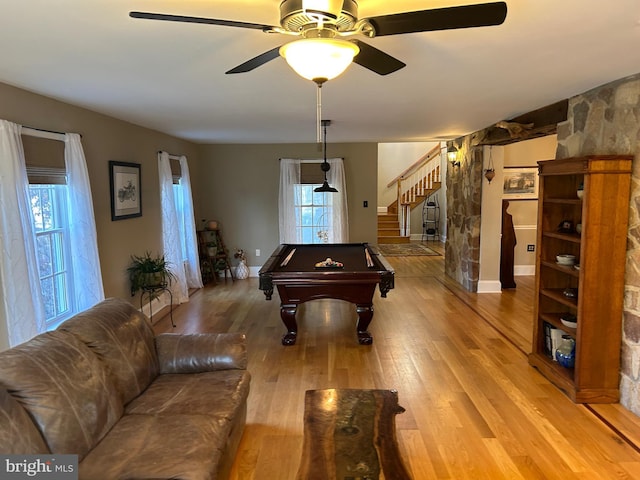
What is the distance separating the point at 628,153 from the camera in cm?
306

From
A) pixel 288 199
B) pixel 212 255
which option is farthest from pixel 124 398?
pixel 288 199

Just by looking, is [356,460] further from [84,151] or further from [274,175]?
[274,175]

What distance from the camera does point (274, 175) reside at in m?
7.71

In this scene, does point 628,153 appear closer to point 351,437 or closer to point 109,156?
point 351,437

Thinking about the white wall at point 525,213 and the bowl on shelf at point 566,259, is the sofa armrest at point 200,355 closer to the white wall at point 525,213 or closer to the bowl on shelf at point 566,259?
the bowl on shelf at point 566,259

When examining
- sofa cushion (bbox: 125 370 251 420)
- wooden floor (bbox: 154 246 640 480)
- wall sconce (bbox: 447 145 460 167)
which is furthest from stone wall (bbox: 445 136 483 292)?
sofa cushion (bbox: 125 370 251 420)

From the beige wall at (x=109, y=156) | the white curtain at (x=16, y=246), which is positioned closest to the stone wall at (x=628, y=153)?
the white curtain at (x=16, y=246)

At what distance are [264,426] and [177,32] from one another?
Answer: 7.89ft

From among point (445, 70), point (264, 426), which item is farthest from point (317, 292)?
point (445, 70)

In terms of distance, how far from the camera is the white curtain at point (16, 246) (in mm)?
2936

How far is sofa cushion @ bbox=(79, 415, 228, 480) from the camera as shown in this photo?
175cm

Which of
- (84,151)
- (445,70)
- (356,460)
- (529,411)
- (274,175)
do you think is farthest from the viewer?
(274,175)

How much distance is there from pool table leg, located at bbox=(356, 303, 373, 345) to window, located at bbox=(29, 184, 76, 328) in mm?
2653

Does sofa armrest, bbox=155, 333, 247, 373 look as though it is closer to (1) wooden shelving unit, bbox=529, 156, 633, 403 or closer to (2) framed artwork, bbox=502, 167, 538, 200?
(1) wooden shelving unit, bbox=529, 156, 633, 403
